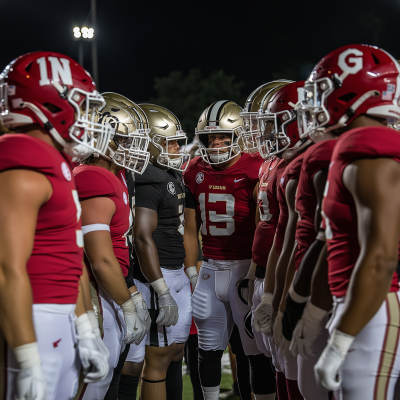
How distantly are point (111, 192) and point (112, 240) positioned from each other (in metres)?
0.40

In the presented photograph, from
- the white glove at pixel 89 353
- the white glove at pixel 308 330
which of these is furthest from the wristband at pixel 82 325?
the white glove at pixel 308 330

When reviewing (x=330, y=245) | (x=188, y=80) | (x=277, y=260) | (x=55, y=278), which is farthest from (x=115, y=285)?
(x=188, y=80)

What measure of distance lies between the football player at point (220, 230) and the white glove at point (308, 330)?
65.5 inches

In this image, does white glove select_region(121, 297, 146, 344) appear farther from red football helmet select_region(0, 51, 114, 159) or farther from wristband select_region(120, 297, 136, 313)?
red football helmet select_region(0, 51, 114, 159)

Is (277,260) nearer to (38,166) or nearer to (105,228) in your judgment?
(105,228)

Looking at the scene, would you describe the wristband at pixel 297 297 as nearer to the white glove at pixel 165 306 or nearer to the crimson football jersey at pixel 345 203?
the crimson football jersey at pixel 345 203

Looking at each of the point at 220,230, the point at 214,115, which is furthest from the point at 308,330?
the point at 214,115

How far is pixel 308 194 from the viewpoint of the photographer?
8.38ft

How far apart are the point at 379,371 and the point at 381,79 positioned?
1.29 m

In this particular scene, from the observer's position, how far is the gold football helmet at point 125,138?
3.50 m

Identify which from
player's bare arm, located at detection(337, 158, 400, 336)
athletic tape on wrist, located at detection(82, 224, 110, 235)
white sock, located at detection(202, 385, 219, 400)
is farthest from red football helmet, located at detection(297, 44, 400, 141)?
white sock, located at detection(202, 385, 219, 400)

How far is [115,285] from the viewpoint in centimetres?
290

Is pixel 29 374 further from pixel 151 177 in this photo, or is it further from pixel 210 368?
pixel 210 368

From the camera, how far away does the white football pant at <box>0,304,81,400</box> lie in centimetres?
183
